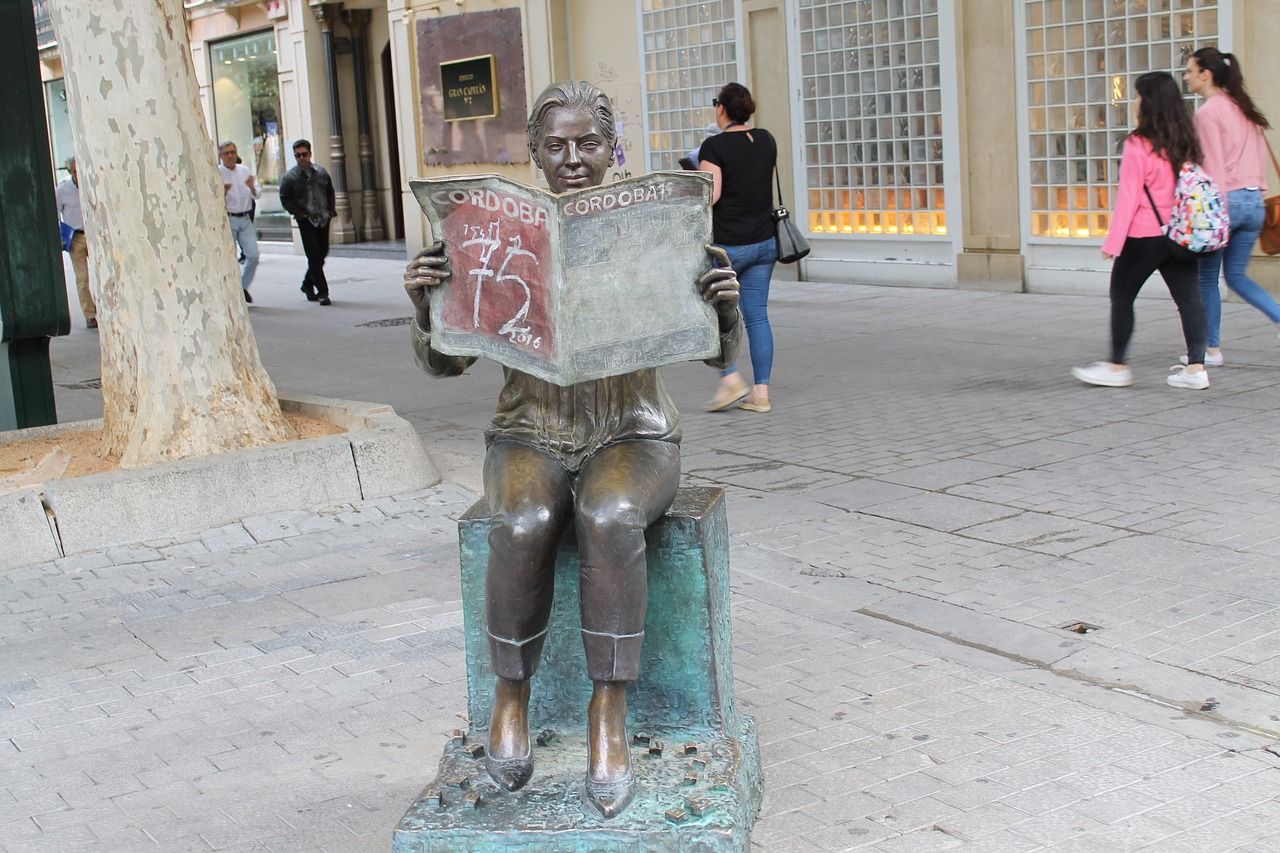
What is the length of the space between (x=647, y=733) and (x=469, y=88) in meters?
16.8

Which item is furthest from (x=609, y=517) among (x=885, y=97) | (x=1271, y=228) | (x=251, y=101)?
(x=251, y=101)

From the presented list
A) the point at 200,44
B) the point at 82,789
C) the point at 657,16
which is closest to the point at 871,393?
the point at 82,789

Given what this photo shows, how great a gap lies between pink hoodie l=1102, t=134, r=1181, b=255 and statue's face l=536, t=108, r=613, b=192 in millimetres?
5354

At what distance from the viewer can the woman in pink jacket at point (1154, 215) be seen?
796cm

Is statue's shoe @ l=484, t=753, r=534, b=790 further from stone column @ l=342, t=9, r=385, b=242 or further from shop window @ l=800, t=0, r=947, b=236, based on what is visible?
stone column @ l=342, t=9, r=385, b=242

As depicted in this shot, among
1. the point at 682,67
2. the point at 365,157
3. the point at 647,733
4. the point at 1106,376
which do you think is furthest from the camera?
the point at 365,157

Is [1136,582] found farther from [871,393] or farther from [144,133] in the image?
[144,133]

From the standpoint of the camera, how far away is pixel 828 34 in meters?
14.6

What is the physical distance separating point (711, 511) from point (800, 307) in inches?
391

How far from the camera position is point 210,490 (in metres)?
6.36

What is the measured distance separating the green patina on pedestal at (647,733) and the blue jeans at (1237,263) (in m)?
5.95

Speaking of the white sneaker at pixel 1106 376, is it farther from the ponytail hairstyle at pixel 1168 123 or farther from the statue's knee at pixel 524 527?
the statue's knee at pixel 524 527

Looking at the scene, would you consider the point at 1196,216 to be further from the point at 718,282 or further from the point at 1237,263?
the point at 718,282

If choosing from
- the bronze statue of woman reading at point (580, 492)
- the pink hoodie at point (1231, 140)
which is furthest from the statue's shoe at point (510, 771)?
the pink hoodie at point (1231, 140)
